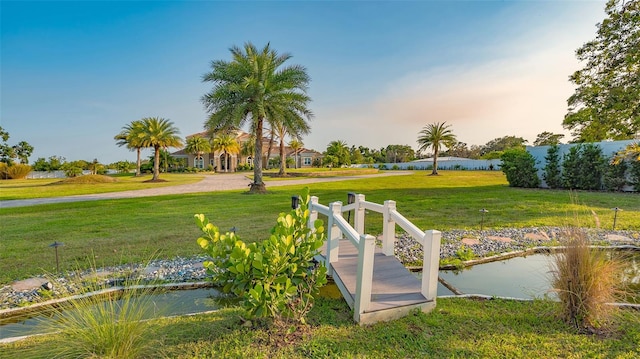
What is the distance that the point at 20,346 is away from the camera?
2.39 m

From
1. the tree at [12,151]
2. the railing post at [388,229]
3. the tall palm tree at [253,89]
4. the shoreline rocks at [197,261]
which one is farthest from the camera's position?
the tree at [12,151]

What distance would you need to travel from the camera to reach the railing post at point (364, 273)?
8.73 feet

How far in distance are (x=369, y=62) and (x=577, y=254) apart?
14.2 meters

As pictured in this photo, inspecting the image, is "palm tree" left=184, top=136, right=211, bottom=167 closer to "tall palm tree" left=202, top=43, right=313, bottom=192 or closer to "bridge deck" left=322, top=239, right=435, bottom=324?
"tall palm tree" left=202, top=43, right=313, bottom=192

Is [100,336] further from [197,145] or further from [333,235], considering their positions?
[197,145]

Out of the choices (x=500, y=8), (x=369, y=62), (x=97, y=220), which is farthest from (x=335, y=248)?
(x=369, y=62)

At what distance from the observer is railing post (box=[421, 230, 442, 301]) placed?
2.90m

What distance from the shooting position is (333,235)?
390cm

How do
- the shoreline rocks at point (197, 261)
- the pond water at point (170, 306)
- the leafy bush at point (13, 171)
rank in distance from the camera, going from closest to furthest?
1. the pond water at point (170, 306)
2. the shoreline rocks at point (197, 261)
3. the leafy bush at point (13, 171)

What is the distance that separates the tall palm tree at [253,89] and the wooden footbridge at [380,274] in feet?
38.3

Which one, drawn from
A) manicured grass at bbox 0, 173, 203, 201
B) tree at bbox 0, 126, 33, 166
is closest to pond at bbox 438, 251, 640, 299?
manicured grass at bbox 0, 173, 203, 201

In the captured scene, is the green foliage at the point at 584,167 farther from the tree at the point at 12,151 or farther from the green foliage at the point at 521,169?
the tree at the point at 12,151

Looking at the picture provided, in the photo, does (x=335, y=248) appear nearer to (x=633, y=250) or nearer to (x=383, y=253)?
(x=383, y=253)

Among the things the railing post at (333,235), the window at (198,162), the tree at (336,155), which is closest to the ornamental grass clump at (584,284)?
the railing post at (333,235)
